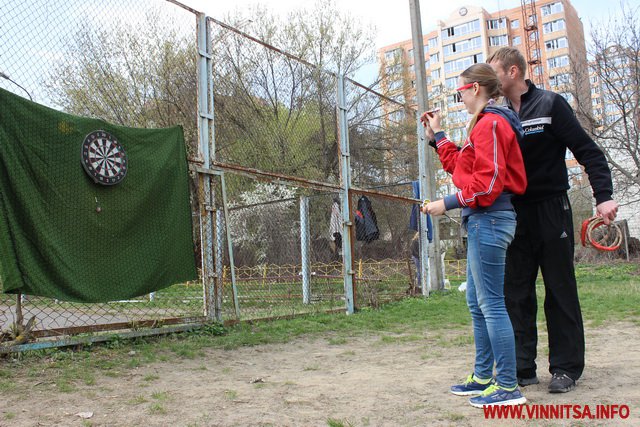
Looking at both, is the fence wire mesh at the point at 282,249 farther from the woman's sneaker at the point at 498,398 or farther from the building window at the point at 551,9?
the building window at the point at 551,9

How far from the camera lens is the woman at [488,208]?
2.75 m

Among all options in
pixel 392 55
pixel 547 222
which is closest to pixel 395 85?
pixel 392 55

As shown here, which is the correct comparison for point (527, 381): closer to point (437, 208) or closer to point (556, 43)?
point (437, 208)

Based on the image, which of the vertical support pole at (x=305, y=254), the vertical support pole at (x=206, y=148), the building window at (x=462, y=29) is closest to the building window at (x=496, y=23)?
the building window at (x=462, y=29)

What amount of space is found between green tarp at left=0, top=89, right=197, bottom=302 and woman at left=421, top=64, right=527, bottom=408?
3035 millimetres

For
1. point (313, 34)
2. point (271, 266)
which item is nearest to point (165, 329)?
point (271, 266)

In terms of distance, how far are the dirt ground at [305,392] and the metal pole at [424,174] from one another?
5716 mm

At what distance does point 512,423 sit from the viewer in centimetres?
246

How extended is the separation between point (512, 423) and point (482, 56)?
76.5 metres

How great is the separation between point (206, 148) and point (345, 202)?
8.46ft

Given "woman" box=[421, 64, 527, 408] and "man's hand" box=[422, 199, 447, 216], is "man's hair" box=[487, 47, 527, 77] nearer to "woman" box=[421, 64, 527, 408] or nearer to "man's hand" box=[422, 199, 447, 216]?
"woman" box=[421, 64, 527, 408]

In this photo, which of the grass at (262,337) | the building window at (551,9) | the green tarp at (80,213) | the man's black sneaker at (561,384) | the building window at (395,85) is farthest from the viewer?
the building window at (551,9)

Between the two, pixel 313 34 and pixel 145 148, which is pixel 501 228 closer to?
pixel 145 148

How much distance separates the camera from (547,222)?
3.25m
